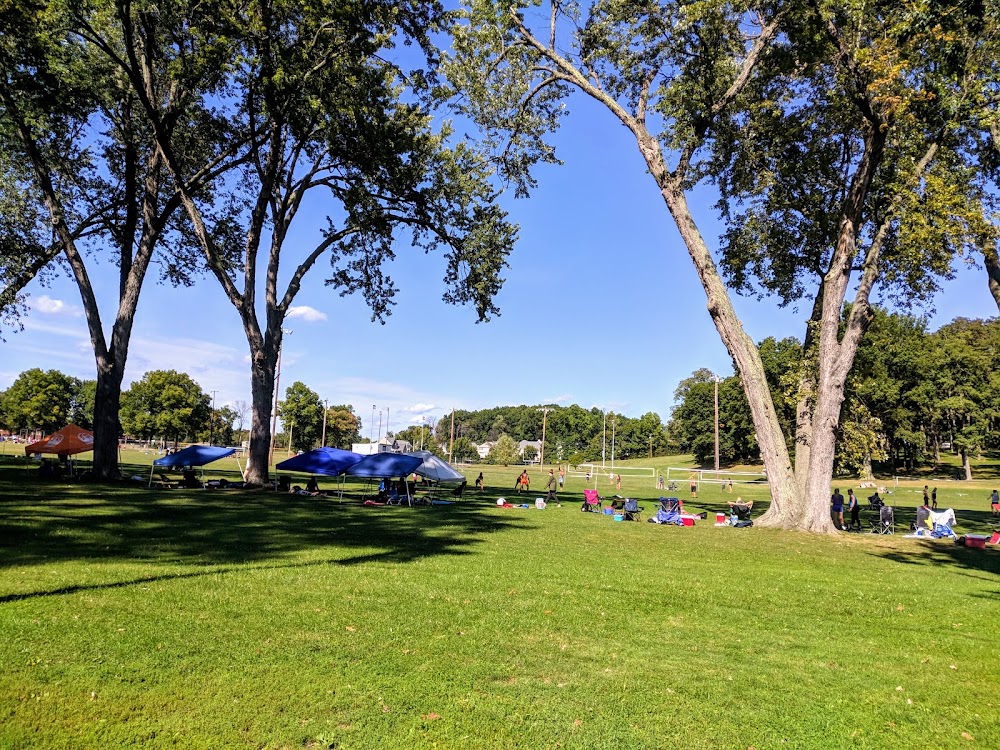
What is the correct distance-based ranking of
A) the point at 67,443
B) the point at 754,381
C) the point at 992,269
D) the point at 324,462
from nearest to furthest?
the point at 992,269 → the point at 754,381 → the point at 324,462 → the point at 67,443

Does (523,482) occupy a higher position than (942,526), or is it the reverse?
(942,526)

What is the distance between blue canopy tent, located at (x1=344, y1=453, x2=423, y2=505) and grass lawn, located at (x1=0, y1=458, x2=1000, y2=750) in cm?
984

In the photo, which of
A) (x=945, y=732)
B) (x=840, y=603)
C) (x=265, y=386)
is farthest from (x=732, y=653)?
(x=265, y=386)

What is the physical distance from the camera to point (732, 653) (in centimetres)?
645

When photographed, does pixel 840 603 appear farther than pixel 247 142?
No

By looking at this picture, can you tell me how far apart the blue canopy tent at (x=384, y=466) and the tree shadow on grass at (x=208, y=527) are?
1306 millimetres

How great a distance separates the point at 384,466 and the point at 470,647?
17.5 metres

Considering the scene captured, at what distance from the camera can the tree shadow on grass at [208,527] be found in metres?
10.7

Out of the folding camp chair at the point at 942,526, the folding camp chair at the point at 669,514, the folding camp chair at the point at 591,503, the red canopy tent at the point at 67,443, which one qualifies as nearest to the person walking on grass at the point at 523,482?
the folding camp chair at the point at 591,503

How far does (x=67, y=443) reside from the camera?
2712 cm

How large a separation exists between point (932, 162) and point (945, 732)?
1960 cm

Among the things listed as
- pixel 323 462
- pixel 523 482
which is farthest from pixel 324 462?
pixel 523 482

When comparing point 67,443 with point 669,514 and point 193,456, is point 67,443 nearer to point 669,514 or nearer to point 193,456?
point 193,456

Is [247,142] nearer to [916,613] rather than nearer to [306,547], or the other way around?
[306,547]
